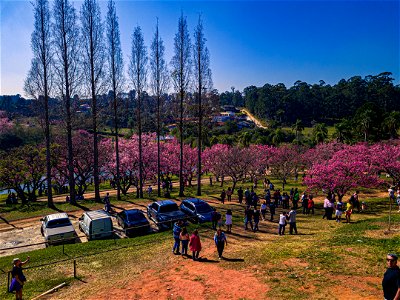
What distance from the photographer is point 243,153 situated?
33812mm

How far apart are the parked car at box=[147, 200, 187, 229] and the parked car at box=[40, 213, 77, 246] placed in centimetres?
555

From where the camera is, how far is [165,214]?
20.6 meters

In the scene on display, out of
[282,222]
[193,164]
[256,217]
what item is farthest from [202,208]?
[193,164]

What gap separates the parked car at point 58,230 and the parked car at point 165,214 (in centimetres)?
555

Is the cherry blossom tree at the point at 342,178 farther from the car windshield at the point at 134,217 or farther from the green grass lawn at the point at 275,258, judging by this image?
the car windshield at the point at 134,217

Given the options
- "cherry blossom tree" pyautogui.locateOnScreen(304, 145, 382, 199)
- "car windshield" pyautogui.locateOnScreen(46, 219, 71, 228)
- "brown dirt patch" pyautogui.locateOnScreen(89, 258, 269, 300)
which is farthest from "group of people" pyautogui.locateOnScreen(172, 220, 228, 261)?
"cherry blossom tree" pyautogui.locateOnScreen(304, 145, 382, 199)

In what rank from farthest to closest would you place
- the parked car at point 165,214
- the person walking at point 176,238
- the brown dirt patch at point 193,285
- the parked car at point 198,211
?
the parked car at point 198,211, the parked car at point 165,214, the person walking at point 176,238, the brown dirt patch at point 193,285

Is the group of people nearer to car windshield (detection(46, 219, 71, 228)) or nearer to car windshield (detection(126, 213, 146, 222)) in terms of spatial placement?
car windshield (detection(126, 213, 146, 222))

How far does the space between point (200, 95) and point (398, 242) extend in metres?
24.0

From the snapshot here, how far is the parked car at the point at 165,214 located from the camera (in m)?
20.1

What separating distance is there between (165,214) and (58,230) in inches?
272

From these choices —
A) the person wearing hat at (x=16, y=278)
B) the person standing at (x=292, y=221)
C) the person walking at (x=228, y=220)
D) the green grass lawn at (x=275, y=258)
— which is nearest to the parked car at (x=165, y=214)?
the green grass lawn at (x=275, y=258)

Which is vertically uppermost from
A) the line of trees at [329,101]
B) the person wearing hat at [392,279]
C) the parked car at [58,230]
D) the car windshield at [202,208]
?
the line of trees at [329,101]

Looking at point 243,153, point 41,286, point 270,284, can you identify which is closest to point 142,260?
point 41,286
